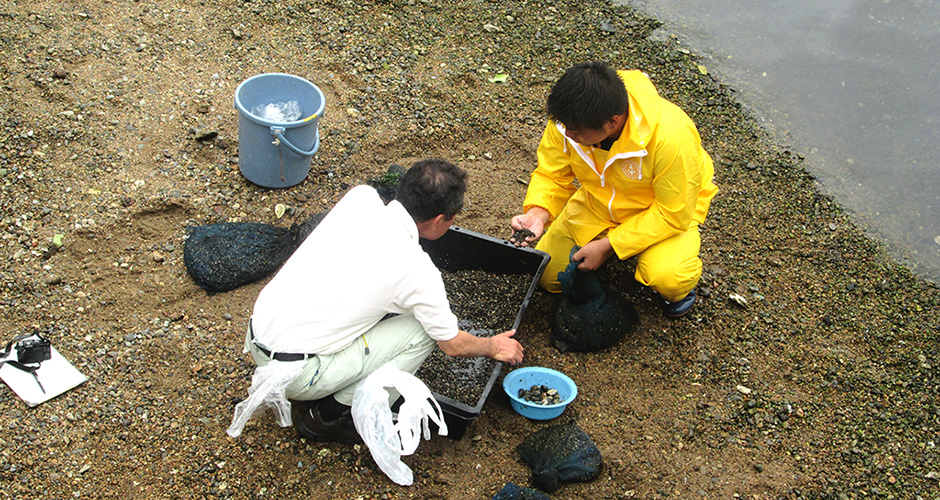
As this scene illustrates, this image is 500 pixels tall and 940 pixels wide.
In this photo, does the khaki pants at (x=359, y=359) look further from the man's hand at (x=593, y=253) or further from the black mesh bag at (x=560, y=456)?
the man's hand at (x=593, y=253)

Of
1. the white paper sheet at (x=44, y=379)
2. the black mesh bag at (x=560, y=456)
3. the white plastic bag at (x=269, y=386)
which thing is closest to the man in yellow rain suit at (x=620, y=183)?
the black mesh bag at (x=560, y=456)

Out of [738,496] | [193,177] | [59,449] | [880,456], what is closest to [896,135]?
[880,456]

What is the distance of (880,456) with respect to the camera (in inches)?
110

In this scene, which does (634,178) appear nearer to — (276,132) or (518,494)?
(518,494)

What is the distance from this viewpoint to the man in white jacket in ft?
7.38

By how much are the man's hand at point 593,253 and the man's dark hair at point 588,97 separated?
610 mm

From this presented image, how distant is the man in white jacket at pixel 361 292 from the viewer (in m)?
2.25

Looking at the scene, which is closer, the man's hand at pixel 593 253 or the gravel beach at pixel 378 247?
the gravel beach at pixel 378 247

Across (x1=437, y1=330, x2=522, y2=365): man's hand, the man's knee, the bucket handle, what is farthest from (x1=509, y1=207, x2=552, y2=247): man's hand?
the bucket handle

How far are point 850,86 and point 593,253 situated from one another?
10.3ft

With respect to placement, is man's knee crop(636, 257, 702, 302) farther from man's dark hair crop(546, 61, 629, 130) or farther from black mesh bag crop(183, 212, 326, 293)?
black mesh bag crop(183, 212, 326, 293)

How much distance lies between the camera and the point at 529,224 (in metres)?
3.18

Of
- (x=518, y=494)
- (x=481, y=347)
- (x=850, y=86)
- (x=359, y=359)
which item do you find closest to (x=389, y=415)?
(x=359, y=359)

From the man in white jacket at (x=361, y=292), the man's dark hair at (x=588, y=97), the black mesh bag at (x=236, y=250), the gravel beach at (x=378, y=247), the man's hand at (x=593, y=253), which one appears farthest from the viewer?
the black mesh bag at (x=236, y=250)
